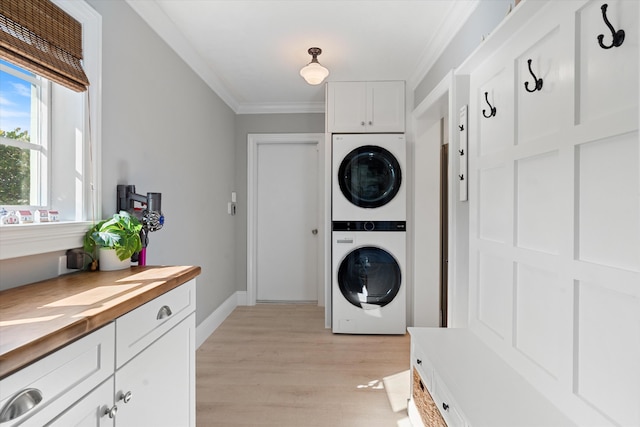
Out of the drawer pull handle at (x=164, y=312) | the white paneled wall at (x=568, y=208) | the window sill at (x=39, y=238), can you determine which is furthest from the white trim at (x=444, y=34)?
the window sill at (x=39, y=238)

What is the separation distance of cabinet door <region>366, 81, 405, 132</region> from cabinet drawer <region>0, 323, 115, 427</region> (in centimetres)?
280

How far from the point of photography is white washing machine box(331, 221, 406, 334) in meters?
3.13

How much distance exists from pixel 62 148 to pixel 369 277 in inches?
98.3

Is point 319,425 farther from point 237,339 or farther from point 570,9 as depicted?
point 570,9

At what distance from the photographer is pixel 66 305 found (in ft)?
3.05

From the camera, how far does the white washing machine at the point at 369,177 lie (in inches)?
123

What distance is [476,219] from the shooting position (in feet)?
5.88

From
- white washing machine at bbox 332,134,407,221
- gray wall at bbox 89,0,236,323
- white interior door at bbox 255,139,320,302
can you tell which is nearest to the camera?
gray wall at bbox 89,0,236,323

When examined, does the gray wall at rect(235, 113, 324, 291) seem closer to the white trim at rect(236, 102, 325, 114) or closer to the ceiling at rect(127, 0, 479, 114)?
the white trim at rect(236, 102, 325, 114)

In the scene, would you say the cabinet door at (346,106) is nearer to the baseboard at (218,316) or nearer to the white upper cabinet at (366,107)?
the white upper cabinet at (366,107)

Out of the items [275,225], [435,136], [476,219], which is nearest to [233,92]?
[275,225]

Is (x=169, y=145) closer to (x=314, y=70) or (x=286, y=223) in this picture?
(x=314, y=70)

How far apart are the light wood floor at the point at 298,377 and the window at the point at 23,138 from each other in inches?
57.3

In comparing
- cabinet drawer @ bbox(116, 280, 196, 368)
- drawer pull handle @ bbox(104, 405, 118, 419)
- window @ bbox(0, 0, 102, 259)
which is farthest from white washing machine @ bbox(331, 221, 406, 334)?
drawer pull handle @ bbox(104, 405, 118, 419)
